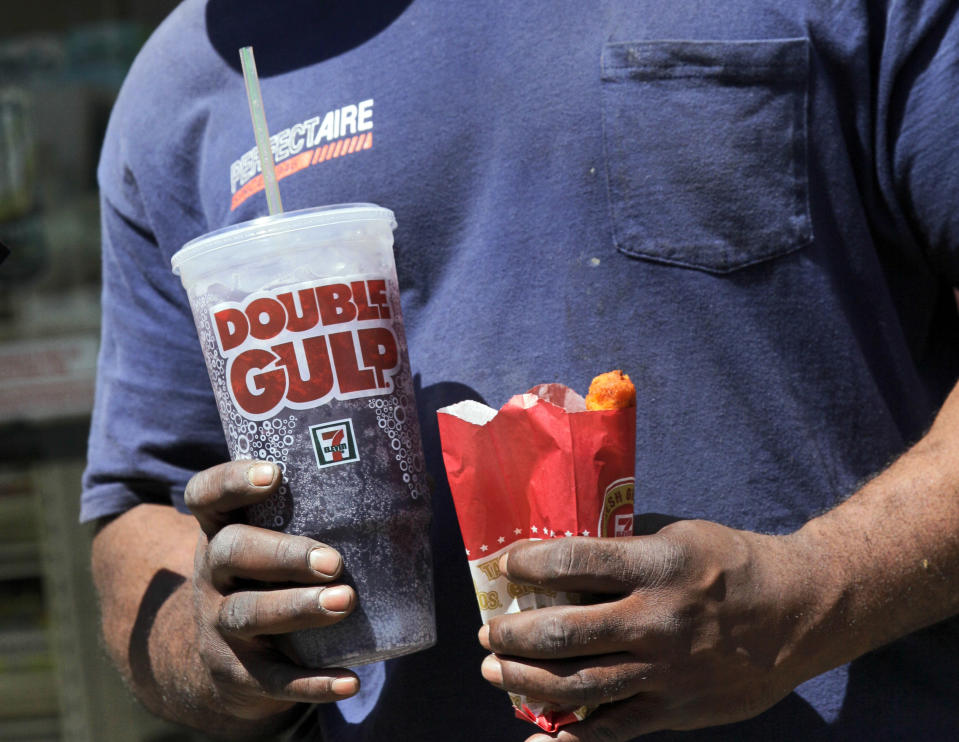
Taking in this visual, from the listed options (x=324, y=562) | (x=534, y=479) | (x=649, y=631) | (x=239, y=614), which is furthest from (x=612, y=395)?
(x=239, y=614)

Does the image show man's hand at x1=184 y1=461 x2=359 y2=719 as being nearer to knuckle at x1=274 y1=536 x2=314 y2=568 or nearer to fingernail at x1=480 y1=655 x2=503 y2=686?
knuckle at x1=274 y1=536 x2=314 y2=568

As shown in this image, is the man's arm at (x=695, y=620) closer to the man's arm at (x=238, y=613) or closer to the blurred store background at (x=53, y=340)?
the man's arm at (x=238, y=613)

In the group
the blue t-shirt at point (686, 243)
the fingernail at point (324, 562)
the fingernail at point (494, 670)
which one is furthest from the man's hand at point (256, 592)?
the blue t-shirt at point (686, 243)

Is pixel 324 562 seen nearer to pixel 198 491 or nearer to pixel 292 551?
pixel 292 551

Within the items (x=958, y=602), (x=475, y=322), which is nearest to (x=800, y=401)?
(x=958, y=602)

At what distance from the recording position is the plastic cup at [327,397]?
3.49 feet

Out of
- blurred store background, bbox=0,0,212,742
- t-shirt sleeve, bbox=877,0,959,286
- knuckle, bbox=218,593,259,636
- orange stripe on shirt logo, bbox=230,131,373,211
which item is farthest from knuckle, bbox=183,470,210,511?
blurred store background, bbox=0,0,212,742

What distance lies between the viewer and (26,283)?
426 centimetres

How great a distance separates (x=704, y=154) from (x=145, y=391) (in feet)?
3.02

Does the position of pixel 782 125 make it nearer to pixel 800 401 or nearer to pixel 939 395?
pixel 800 401

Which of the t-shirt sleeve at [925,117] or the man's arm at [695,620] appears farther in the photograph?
the t-shirt sleeve at [925,117]

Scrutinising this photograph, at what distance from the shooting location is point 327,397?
1061 millimetres

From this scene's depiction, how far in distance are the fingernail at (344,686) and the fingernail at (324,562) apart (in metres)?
0.12

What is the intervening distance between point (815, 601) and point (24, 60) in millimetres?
4073
